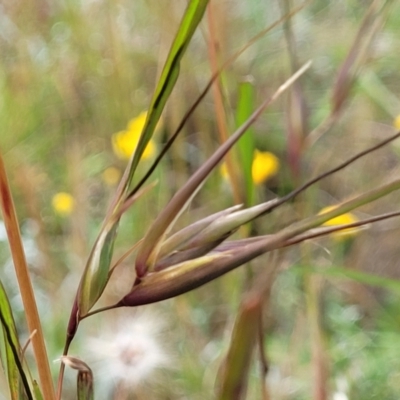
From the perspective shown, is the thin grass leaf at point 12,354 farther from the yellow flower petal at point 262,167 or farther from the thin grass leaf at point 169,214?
the yellow flower petal at point 262,167

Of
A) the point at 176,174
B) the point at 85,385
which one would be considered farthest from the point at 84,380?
the point at 176,174

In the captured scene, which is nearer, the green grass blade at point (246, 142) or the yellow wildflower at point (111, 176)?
the green grass blade at point (246, 142)

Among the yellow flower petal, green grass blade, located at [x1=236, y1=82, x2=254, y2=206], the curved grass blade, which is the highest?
the curved grass blade

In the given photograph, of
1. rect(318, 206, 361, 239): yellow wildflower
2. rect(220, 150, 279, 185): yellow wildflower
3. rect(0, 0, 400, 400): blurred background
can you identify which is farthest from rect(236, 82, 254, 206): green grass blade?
rect(220, 150, 279, 185): yellow wildflower

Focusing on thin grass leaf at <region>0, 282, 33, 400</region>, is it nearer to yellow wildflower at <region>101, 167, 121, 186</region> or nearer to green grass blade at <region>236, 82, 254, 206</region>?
green grass blade at <region>236, 82, 254, 206</region>

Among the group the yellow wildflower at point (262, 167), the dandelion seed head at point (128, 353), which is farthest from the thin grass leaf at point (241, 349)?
the yellow wildflower at point (262, 167)

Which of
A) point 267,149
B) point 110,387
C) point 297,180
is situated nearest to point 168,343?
point 110,387

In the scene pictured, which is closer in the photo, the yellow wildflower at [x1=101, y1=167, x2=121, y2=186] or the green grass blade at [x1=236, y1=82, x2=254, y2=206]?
the green grass blade at [x1=236, y1=82, x2=254, y2=206]
